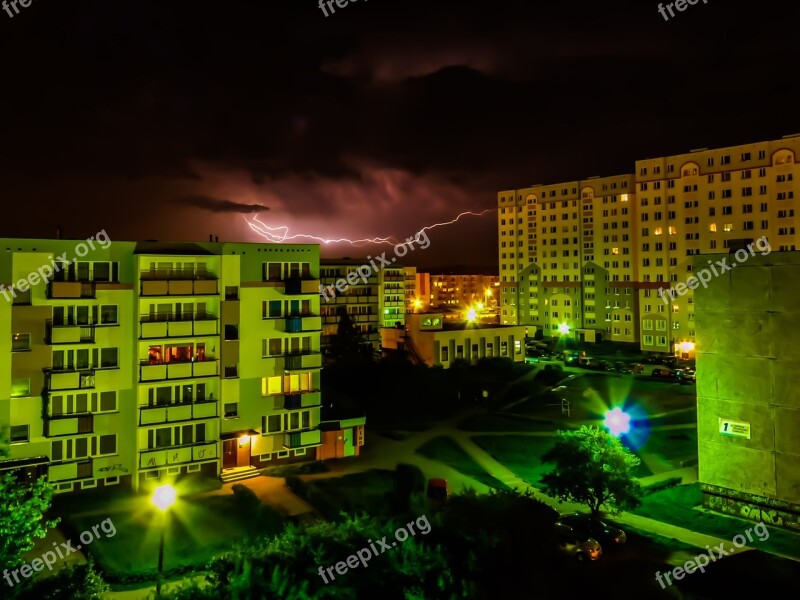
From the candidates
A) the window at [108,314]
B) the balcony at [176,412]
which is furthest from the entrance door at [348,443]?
the window at [108,314]

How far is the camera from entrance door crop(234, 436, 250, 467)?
102 ft

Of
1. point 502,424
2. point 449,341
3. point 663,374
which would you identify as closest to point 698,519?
point 502,424

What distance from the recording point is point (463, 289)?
164 m

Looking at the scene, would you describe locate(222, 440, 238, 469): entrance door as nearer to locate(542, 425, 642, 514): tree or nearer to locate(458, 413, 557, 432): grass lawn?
locate(542, 425, 642, 514): tree

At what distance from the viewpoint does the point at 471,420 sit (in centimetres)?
4378

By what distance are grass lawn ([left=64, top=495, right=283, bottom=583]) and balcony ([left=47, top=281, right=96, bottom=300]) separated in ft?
33.2

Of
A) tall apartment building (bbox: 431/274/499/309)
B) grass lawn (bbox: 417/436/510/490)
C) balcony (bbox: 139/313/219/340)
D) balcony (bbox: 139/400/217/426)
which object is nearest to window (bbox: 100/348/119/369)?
balcony (bbox: 139/313/219/340)

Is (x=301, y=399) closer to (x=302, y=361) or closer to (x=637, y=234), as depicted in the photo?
(x=302, y=361)

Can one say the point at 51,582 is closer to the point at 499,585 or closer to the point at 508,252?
the point at 499,585

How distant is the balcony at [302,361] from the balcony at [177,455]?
230 inches

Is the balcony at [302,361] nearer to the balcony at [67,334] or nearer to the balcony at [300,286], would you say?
the balcony at [300,286]

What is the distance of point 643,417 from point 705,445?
18.9 metres

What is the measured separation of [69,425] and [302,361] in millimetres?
12029

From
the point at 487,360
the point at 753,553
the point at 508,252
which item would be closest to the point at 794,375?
the point at 753,553
